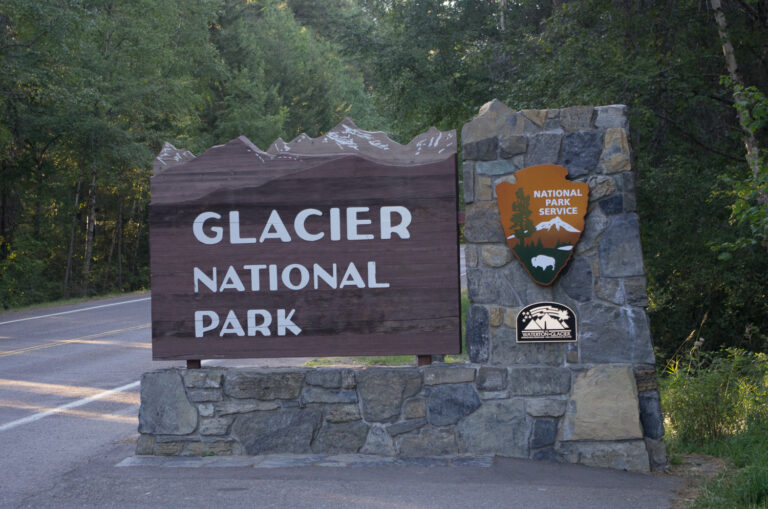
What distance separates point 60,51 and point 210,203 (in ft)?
50.4

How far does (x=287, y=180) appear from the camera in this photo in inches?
257

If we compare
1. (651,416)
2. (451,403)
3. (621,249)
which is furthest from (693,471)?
(451,403)

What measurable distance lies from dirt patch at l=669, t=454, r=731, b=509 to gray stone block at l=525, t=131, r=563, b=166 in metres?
2.65

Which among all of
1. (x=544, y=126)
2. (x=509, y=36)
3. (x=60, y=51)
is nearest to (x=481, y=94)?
(x=509, y=36)

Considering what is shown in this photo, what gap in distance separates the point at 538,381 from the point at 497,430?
52 centimetres

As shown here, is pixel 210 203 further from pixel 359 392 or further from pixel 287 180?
pixel 359 392

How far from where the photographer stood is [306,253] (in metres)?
6.51

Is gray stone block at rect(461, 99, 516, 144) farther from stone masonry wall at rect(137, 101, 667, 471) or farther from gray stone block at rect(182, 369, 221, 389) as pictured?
gray stone block at rect(182, 369, 221, 389)

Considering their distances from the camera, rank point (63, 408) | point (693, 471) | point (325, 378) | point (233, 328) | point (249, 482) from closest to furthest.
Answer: point (249, 482) < point (693, 471) < point (325, 378) < point (233, 328) < point (63, 408)

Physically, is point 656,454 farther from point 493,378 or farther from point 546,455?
point 493,378

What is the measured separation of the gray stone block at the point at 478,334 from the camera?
6.26 metres

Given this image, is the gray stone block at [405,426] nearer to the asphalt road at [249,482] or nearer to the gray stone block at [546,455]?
the asphalt road at [249,482]

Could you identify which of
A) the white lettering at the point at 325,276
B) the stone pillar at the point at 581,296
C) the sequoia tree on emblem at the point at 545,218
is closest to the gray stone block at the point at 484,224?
the stone pillar at the point at 581,296

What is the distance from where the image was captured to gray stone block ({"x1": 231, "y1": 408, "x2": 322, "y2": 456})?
6.33 m
